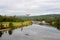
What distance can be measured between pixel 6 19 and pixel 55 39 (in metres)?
26.5

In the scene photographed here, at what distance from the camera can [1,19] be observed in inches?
1779

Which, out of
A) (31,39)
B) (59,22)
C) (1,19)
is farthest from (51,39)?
(59,22)

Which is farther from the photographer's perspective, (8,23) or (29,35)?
(8,23)

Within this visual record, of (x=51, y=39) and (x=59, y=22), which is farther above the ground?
(x=51, y=39)

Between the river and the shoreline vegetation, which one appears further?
the shoreline vegetation

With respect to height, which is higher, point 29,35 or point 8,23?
point 29,35

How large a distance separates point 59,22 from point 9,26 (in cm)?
2161

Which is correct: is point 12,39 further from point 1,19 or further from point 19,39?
point 1,19

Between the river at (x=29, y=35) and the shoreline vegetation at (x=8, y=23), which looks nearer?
the river at (x=29, y=35)

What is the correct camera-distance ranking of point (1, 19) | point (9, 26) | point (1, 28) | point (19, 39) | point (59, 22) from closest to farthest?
point (19, 39) → point (1, 28) → point (9, 26) → point (1, 19) → point (59, 22)

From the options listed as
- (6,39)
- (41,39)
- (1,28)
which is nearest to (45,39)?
(41,39)

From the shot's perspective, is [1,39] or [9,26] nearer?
[1,39]

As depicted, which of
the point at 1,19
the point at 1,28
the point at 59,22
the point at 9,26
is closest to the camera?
the point at 1,28

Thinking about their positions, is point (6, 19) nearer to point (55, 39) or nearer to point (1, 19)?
point (1, 19)
